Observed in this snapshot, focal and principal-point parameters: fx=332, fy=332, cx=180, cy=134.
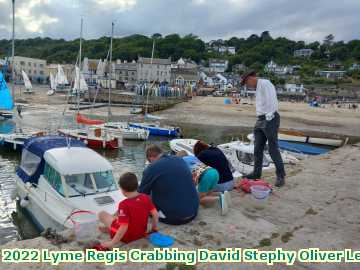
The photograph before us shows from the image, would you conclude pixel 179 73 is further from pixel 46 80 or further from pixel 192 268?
pixel 192 268

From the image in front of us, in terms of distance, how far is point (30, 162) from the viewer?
1336 centimetres

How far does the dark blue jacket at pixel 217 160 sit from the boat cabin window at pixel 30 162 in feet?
25.9

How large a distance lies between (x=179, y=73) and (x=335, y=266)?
125m

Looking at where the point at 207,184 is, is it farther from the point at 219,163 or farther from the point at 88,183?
the point at 88,183

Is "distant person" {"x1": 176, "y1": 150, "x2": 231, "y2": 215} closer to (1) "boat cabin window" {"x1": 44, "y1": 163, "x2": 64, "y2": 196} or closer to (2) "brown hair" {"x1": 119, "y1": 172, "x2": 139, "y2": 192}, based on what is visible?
(2) "brown hair" {"x1": 119, "y1": 172, "x2": 139, "y2": 192}

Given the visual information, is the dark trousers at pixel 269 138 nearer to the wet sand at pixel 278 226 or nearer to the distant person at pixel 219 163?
the wet sand at pixel 278 226

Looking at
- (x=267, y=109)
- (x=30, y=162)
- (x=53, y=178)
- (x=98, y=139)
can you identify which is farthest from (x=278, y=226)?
(x=98, y=139)

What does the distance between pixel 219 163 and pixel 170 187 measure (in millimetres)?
1999

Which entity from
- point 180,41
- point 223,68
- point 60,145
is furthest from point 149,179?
point 180,41

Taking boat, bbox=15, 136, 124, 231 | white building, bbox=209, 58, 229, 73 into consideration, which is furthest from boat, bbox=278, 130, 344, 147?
white building, bbox=209, 58, 229, 73

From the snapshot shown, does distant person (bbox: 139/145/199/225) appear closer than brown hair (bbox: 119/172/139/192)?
No

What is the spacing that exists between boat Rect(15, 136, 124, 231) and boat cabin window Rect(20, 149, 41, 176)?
0.01 m

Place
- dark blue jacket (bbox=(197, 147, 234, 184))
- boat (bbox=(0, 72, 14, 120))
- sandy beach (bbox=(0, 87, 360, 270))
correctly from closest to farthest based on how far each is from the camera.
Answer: sandy beach (bbox=(0, 87, 360, 270)), dark blue jacket (bbox=(197, 147, 234, 184)), boat (bbox=(0, 72, 14, 120))

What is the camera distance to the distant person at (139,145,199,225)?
503cm
